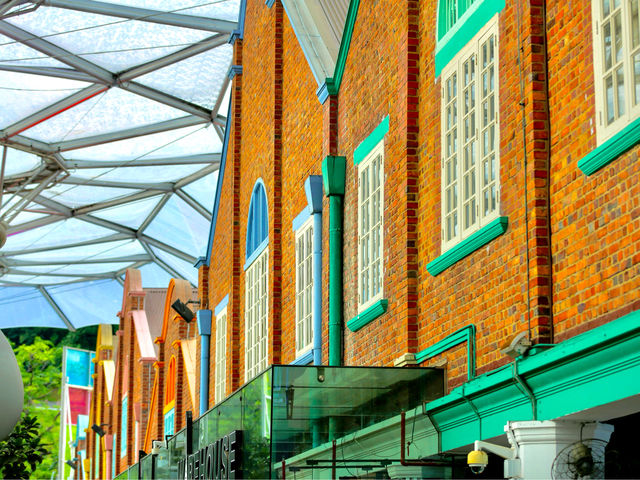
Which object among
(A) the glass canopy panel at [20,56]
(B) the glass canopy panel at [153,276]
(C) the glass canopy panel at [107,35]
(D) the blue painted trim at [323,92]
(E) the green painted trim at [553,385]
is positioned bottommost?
(E) the green painted trim at [553,385]

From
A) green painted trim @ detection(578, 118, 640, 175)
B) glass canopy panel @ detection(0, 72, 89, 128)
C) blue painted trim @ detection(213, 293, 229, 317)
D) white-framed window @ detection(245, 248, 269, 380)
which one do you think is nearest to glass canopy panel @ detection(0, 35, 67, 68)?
glass canopy panel @ detection(0, 72, 89, 128)

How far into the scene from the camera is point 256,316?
2291cm

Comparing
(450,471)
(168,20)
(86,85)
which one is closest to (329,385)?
(450,471)

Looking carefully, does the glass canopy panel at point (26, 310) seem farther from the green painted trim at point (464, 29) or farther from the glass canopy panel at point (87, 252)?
the green painted trim at point (464, 29)

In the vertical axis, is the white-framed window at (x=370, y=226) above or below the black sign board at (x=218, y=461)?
above

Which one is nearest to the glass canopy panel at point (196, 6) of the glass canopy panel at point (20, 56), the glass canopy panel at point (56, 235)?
the glass canopy panel at point (20, 56)

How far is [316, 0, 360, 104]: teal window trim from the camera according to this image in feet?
56.5

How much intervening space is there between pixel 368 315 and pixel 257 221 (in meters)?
8.84

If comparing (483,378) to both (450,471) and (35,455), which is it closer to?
(450,471)

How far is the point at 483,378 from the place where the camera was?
10.6 m

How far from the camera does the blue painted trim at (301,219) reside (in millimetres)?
19275

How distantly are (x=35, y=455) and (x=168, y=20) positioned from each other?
1516 cm

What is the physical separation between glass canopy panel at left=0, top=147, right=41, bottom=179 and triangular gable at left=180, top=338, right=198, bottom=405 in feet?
37.5

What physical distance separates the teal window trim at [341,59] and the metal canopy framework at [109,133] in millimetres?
13766
